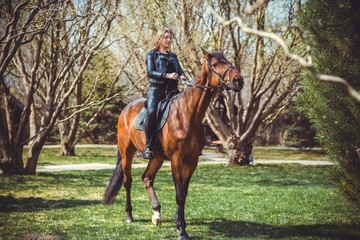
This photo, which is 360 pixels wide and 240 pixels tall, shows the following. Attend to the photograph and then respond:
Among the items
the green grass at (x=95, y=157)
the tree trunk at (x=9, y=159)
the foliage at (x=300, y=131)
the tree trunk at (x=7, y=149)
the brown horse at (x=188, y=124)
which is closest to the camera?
the brown horse at (x=188, y=124)

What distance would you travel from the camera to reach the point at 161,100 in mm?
5859

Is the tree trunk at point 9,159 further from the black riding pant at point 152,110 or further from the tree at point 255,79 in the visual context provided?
the tree at point 255,79

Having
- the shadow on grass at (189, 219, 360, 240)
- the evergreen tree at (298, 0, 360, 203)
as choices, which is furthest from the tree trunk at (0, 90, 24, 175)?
the evergreen tree at (298, 0, 360, 203)

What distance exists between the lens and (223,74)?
4.85 m

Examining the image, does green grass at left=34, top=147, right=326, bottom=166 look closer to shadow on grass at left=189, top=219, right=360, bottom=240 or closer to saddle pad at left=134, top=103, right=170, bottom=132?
saddle pad at left=134, top=103, right=170, bottom=132

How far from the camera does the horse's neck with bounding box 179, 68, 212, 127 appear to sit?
17.1ft

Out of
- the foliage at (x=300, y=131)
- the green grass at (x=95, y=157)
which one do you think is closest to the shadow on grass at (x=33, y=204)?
the green grass at (x=95, y=157)

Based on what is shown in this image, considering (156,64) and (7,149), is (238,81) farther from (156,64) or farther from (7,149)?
(7,149)

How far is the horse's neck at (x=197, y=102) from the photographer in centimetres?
520

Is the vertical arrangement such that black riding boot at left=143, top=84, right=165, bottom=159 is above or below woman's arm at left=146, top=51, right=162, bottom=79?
below

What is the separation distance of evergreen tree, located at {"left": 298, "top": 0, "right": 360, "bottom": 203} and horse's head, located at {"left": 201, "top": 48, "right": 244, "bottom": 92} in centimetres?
131

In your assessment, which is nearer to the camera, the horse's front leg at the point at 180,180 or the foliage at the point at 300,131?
the horse's front leg at the point at 180,180

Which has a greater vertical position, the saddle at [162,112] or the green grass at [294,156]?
the saddle at [162,112]

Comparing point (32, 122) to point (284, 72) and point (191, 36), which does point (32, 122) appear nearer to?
point (191, 36)
